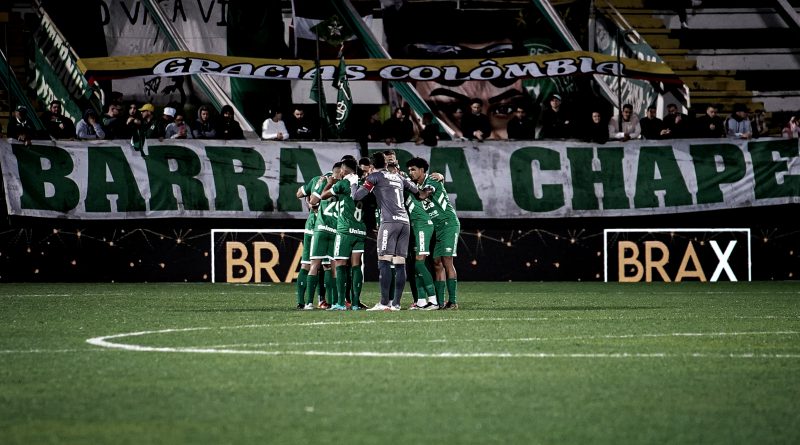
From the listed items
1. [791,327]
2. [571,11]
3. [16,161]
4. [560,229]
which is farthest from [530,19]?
[791,327]

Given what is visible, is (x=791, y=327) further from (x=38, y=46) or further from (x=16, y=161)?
(x=38, y=46)

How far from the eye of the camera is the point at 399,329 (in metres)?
12.9

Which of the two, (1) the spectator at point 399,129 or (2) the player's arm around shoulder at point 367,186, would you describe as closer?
(2) the player's arm around shoulder at point 367,186

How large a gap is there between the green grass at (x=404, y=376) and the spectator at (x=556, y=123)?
6939 mm

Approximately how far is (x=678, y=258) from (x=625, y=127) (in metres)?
2.36

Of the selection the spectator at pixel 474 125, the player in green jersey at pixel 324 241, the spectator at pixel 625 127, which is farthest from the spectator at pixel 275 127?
the player in green jersey at pixel 324 241

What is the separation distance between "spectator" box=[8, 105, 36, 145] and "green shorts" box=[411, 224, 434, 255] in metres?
7.94

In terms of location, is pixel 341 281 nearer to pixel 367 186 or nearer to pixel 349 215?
pixel 349 215

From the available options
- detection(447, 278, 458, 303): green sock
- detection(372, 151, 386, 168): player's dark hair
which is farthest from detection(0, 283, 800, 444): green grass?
detection(372, 151, 386, 168): player's dark hair

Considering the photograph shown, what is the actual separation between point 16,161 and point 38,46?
4430mm

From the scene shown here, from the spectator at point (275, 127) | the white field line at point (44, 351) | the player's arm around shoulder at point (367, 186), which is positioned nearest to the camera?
the white field line at point (44, 351)

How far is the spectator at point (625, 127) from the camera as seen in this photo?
22.3m

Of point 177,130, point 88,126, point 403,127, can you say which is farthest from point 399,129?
point 88,126

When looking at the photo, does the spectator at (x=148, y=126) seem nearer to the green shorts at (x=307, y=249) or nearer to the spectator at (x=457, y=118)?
the green shorts at (x=307, y=249)
